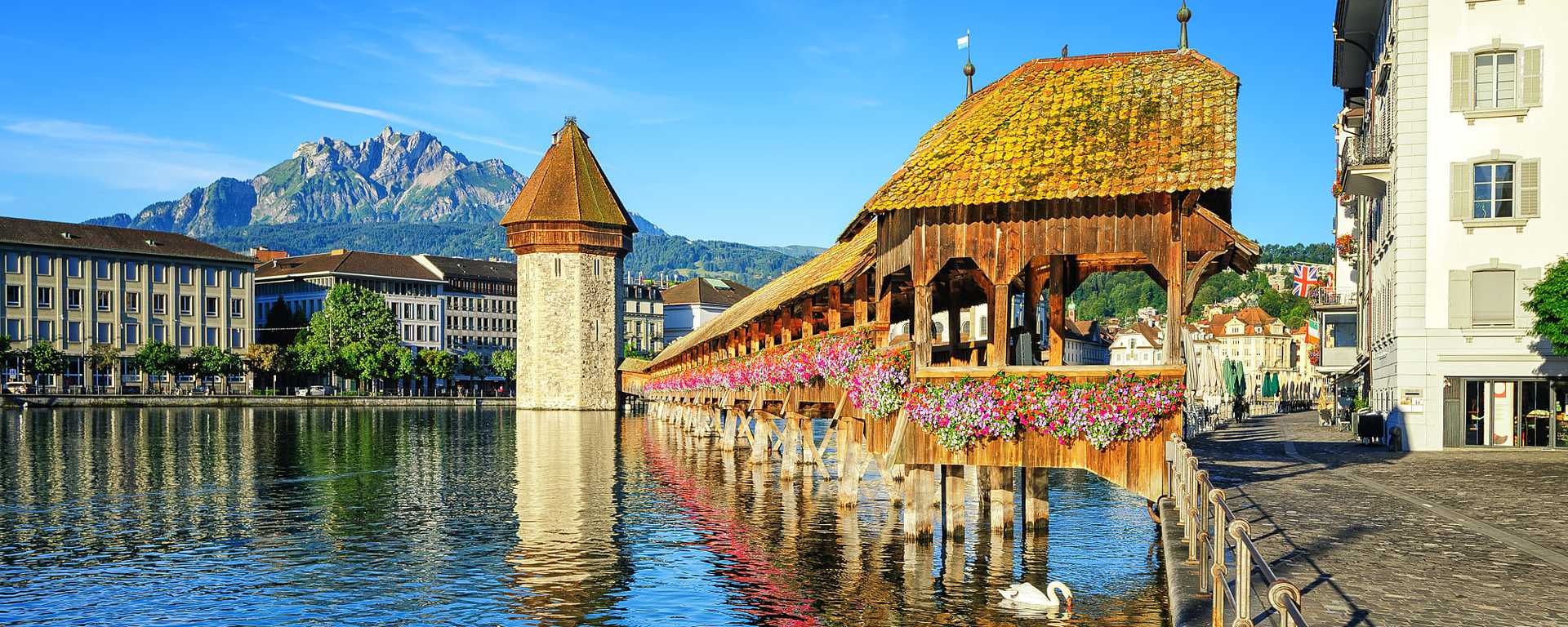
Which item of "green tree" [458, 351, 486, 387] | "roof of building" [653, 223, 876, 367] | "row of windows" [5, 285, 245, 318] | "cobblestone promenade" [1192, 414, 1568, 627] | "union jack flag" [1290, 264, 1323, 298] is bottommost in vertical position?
"green tree" [458, 351, 486, 387]

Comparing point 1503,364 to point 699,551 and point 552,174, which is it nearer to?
point 699,551

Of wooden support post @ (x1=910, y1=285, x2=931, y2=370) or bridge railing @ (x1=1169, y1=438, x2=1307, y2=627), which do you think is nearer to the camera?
bridge railing @ (x1=1169, y1=438, x2=1307, y2=627)

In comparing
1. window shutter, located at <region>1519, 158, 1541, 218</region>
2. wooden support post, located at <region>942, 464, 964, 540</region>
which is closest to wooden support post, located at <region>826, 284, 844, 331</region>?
wooden support post, located at <region>942, 464, 964, 540</region>

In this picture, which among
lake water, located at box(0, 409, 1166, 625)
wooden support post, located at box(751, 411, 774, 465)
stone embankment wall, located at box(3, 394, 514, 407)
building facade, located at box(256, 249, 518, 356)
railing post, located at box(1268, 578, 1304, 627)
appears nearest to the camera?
railing post, located at box(1268, 578, 1304, 627)

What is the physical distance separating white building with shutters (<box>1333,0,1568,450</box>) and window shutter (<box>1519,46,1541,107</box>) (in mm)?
26

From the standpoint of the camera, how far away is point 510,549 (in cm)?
2506

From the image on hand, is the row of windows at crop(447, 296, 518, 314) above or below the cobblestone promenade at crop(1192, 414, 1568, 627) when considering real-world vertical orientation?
above

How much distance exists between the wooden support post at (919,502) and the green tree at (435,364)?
418ft

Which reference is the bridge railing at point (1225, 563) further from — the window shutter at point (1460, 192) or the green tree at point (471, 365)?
the green tree at point (471, 365)

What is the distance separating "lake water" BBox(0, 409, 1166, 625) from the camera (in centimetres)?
1894

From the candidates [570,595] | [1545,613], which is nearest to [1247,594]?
[1545,613]

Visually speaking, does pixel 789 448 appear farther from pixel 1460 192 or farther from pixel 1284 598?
pixel 1284 598

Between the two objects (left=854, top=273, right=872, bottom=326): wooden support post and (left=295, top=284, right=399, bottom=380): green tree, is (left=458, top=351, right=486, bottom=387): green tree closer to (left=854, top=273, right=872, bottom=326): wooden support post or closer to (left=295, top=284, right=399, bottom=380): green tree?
(left=295, top=284, right=399, bottom=380): green tree

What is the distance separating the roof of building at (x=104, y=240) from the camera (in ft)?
399
